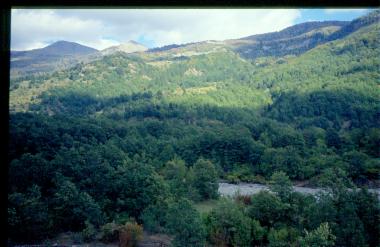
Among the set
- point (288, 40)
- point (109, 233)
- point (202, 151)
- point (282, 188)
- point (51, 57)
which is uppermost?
point (288, 40)

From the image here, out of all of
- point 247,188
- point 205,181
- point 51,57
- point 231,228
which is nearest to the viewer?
point 231,228

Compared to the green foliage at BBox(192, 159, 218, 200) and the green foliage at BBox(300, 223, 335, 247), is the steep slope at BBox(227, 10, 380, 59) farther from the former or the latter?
the green foliage at BBox(300, 223, 335, 247)

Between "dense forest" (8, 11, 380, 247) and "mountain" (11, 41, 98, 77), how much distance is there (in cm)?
586

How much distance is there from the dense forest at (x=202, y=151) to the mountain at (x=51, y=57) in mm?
5863

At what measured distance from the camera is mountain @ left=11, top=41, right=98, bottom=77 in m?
38.1

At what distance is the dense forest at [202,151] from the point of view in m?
7.36

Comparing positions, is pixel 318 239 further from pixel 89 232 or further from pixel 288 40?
pixel 288 40

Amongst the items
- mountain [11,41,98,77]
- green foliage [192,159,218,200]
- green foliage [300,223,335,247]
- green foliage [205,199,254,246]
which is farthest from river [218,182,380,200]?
mountain [11,41,98,77]

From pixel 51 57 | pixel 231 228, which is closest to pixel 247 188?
pixel 231 228

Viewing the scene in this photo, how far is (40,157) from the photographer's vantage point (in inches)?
433

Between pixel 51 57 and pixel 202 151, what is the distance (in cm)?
3549

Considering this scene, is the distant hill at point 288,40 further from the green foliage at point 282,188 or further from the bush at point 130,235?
the bush at point 130,235

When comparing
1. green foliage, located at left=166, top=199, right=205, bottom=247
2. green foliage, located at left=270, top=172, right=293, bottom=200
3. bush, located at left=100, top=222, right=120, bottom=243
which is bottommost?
bush, located at left=100, top=222, right=120, bottom=243

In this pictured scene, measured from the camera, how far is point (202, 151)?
15.8 meters
